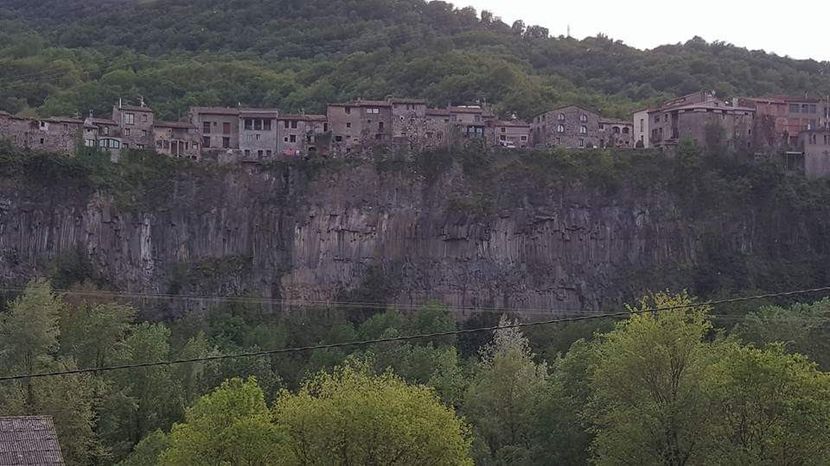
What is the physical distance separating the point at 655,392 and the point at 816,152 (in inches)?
2607

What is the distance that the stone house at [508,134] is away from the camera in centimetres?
10530

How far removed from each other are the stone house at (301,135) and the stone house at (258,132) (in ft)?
1.56

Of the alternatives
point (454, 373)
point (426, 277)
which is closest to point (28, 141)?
point (426, 277)

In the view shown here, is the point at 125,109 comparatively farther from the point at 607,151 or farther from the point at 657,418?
the point at 657,418

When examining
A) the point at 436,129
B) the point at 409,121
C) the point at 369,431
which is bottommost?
the point at 369,431

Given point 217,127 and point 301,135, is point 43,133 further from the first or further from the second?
point 301,135

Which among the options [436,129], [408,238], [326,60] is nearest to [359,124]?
[436,129]

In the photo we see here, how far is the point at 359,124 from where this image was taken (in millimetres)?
103875

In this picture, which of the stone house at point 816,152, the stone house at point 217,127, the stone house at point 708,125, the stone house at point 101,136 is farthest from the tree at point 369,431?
the stone house at point 816,152

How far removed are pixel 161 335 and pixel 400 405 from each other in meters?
33.3

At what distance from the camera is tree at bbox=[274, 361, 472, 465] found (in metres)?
41.0

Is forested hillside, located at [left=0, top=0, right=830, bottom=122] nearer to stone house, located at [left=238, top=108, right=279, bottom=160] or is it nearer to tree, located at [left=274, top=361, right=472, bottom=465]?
stone house, located at [left=238, top=108, right=279, bottom=160]

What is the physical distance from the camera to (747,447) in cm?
4006

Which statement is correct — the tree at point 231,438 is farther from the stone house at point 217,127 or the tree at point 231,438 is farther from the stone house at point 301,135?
the stone house at point 217,127
